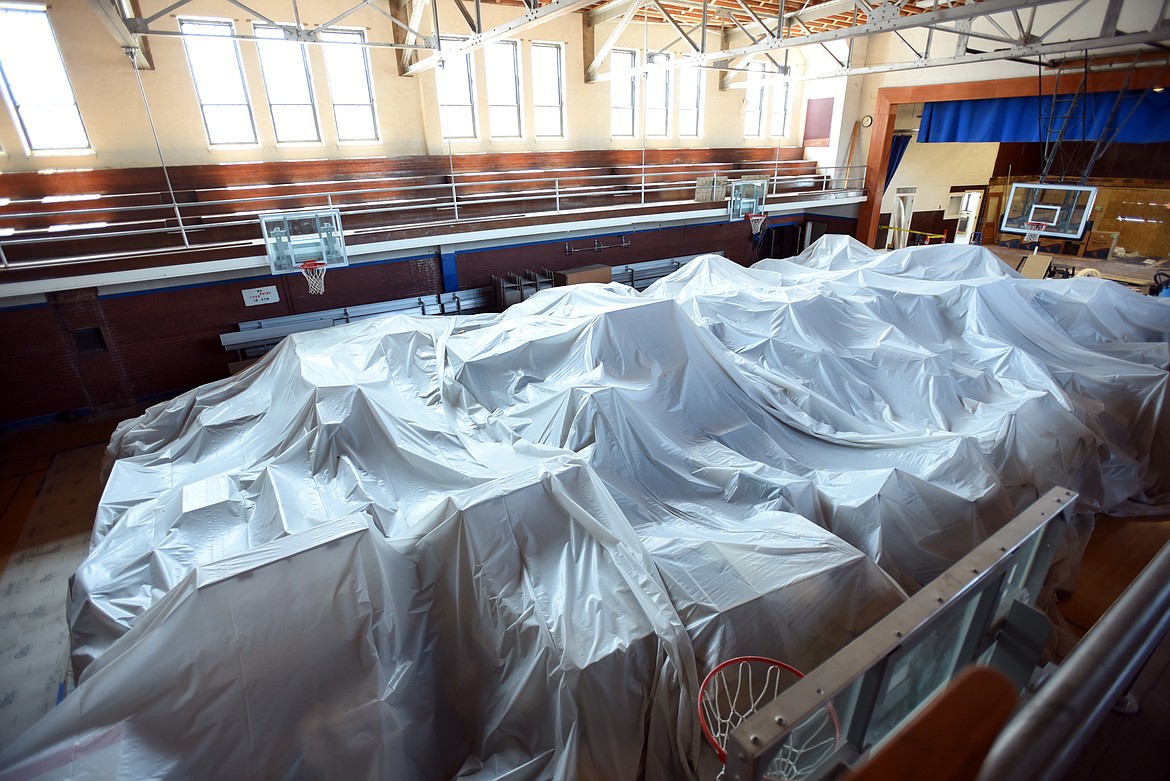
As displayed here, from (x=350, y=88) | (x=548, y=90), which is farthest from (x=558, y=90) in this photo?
(x=350, y=88)

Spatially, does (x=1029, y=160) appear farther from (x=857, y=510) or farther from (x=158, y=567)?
(x=158, y=567)

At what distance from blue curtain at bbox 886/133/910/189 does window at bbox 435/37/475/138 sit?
31.4ft

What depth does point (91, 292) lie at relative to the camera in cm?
683

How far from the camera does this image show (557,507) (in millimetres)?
3176

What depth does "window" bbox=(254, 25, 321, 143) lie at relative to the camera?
9.20 metres

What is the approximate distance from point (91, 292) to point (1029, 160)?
19772mm

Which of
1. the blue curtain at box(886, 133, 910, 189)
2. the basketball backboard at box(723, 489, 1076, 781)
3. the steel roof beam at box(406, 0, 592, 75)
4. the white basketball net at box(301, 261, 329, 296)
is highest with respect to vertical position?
the steel roof beam at box(406, 0, 592, 75)

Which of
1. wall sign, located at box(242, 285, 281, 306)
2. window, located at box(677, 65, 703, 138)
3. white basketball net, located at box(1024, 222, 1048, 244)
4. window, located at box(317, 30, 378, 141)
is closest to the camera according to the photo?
wall sign, located at box(242, 285, 281, 306)

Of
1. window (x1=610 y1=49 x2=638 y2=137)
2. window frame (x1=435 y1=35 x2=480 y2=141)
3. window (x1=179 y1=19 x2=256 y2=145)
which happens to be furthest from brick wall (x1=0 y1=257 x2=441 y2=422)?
window (x1=610 y1=49 x2=638 y2=137)

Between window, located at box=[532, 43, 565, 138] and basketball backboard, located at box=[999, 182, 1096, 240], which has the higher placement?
window, located at box=[532, 43, 565, 138]

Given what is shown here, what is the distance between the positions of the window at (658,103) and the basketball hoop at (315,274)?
28.3ft

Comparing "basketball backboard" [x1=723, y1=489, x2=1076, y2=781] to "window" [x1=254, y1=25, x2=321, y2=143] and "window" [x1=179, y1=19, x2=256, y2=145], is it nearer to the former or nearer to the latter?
"window" [x1=179, y1=19, x2=256, y2=145]

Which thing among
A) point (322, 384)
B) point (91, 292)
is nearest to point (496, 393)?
point (322, 384)

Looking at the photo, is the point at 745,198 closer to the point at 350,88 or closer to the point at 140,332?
the point at 350,88
